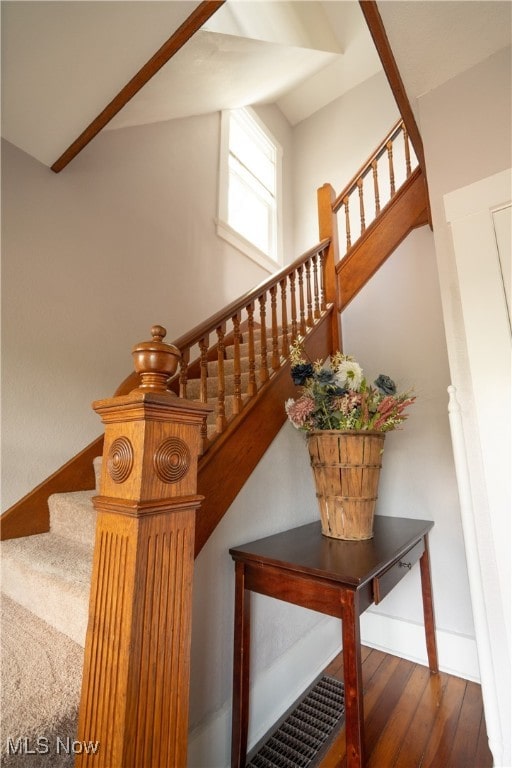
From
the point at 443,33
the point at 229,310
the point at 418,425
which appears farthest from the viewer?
the point at 418,425

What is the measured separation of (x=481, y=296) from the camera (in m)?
1.05

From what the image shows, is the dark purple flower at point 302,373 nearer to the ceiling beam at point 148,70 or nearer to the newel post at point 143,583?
the newel post at point 143,583

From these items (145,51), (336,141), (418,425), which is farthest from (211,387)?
(336,141)

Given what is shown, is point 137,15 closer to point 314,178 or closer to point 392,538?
point 392,538

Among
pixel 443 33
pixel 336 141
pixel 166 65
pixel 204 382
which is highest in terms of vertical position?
pixel 336 141

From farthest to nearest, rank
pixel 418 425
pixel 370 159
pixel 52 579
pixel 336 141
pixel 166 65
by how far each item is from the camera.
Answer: pixel 336 141, pixel 370 159, pixel 166 65, pixel 418 425, pixel 52 579

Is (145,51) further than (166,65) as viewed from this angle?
No

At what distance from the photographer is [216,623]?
1268 millimetres

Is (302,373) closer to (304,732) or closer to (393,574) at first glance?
(393,574)

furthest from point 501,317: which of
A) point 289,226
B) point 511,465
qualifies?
point 289,226

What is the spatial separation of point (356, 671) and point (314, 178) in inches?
184

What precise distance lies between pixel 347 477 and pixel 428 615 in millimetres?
963

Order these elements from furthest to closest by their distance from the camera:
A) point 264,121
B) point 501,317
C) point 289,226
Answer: point 289,226 < point 264,121 < point 501,317

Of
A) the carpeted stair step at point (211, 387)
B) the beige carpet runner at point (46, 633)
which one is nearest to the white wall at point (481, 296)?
the beige carpet runner at point (46, 633)
